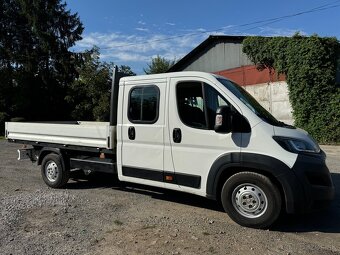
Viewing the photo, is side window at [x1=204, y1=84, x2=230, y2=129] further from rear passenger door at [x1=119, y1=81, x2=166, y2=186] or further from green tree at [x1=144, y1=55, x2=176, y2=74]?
green tree at [x1=144, y1=55, x2=176, y2=74]

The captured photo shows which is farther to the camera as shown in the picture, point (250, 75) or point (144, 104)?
point (250, 75)

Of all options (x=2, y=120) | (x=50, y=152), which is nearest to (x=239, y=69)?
(x=50, y=152)

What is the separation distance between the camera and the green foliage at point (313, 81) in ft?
58.9

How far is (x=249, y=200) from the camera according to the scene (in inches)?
227

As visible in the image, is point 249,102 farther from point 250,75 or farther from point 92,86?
point 92,86

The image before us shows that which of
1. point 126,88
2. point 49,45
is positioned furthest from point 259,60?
point 49,45

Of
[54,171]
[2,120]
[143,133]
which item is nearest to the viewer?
[143,133]

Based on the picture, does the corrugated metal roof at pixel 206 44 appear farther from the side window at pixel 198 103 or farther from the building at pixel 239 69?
the side window at pixel 198 103

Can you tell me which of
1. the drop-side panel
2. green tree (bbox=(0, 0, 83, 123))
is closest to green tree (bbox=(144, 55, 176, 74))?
green tree (bbox=(0, 0, 83, 123))

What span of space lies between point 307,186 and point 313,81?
14.1 meters

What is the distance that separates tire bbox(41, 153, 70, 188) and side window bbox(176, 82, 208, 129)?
317 cm

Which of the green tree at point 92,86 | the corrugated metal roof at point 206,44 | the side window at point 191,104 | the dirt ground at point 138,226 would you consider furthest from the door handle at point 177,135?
the green tree at point 92,86

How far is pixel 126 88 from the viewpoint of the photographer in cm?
713

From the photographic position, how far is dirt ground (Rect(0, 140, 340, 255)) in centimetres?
507
